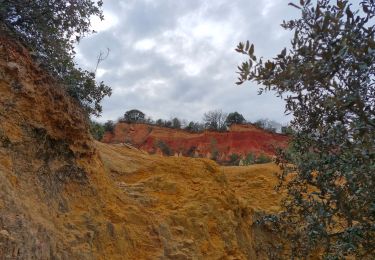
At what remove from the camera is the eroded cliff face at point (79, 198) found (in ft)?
18.6

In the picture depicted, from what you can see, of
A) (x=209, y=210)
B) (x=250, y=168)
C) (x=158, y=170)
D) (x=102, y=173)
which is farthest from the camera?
(x=250, y=168)

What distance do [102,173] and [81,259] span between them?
6.96 ft

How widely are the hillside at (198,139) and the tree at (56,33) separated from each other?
35.6 m

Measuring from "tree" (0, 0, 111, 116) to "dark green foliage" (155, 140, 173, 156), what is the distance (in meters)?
36.5

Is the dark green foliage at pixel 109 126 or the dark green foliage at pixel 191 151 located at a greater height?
the dark green foliage at pixel 109 126

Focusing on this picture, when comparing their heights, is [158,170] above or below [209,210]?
above

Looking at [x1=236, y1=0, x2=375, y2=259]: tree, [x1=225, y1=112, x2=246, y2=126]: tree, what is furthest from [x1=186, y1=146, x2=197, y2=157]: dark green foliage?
[x1=236, y1=0, x2=375, y2=259]: tree

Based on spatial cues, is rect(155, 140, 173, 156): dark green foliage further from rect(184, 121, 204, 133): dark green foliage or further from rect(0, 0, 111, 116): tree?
rect(0, 0, 111, 116): tree

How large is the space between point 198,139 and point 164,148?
3903 mm

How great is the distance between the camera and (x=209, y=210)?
9.27 m

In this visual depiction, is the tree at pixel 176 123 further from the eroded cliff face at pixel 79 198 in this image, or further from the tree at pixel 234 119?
the eroded cliff face at pixel 79 198

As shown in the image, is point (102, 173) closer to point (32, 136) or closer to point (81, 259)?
point (32, 136)

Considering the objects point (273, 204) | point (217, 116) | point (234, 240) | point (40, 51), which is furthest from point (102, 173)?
point (217, 116)

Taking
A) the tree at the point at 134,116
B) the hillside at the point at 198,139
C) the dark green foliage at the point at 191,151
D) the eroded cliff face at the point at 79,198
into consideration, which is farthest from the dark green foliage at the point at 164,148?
the eroded cliff face at the point at 79,198
